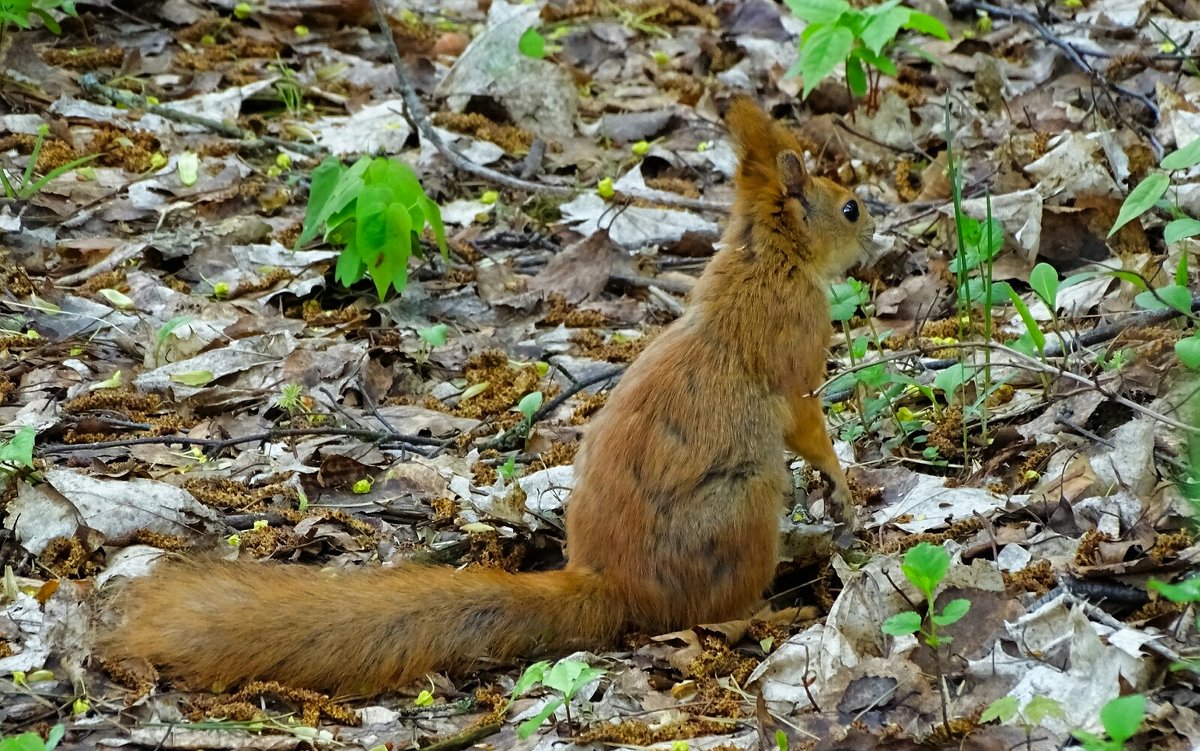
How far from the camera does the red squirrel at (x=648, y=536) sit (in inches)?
123

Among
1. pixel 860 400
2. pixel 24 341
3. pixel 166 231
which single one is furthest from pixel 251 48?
pixel 860 400

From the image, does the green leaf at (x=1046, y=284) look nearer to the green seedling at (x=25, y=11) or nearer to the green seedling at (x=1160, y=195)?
the green seedling at (x=1160, y=195)

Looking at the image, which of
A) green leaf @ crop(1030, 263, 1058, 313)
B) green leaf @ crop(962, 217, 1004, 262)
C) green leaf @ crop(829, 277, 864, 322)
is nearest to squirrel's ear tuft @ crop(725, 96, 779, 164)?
green leaf @ crop(829, 277, 864, 322)

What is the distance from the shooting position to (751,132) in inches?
162

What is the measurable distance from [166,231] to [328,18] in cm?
279

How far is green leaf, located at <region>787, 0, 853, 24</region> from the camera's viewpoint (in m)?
5.85

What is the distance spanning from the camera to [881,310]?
5328 mm

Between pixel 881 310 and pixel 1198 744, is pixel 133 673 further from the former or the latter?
pixel 881 310

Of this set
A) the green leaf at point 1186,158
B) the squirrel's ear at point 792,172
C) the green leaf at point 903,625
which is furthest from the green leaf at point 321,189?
the green leaf at point 903,625

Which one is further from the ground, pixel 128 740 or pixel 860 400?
pixel 860 400

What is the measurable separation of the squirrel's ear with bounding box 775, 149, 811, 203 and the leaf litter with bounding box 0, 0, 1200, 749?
47 centimetres

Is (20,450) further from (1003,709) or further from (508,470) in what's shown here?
(1003,709)

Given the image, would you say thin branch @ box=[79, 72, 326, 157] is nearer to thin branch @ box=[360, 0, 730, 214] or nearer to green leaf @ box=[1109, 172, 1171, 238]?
thin branch @ box=[360, 0, 730, 214]

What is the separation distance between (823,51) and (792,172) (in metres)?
1.79
